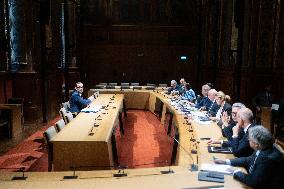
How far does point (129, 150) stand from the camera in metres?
7.30

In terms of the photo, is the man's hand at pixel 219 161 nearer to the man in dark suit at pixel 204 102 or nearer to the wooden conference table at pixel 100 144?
the wooden conference table at pixel 100 144

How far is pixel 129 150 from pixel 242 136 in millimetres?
3432

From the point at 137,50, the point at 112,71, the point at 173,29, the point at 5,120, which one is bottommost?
the point at 5,120

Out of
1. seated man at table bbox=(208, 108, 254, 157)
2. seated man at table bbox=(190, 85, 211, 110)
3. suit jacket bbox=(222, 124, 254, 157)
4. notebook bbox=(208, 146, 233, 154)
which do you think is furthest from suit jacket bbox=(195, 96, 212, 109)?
suit jacket bbox=(222, 124, 254, 157)

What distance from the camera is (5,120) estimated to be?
7.93 m

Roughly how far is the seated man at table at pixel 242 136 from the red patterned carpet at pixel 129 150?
4.69 feet

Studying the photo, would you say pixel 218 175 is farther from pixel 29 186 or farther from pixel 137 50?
pixel 137 50

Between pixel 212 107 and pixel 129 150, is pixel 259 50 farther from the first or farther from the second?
pixel 129 150

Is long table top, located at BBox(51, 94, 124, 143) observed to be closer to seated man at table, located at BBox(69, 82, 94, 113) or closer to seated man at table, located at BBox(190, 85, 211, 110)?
seated man at table, located at BBox(69, 82, 94, 113)

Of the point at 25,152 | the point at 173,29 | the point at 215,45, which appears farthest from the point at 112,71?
the point at 25,152

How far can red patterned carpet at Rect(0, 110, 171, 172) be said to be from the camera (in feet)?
20.6

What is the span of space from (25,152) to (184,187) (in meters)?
4.91

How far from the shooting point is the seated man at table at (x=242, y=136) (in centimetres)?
405

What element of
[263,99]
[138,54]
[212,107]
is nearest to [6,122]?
[212,107]
